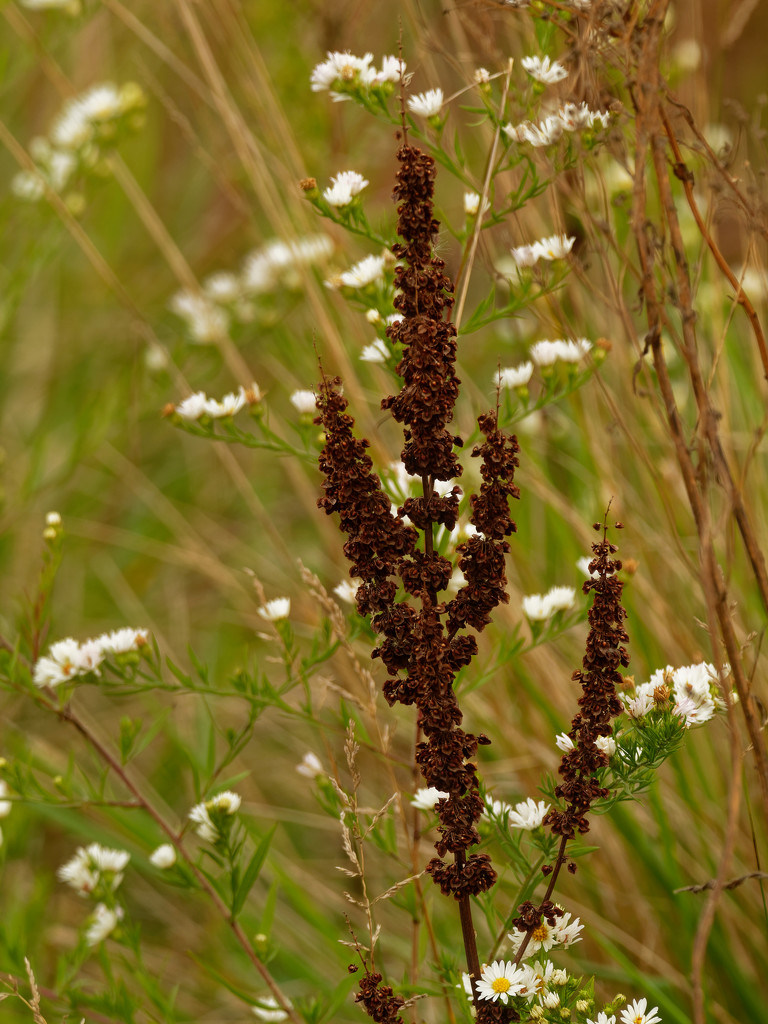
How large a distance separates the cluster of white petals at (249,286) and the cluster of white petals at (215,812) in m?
0.91

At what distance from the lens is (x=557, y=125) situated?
1173mm

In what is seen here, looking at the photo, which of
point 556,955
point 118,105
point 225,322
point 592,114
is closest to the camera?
point 592,114

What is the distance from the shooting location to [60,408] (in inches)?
127

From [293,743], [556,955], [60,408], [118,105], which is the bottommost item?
[556,955]

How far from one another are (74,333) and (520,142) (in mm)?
2599

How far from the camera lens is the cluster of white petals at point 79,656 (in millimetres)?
1260

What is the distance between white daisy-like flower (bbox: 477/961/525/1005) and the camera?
0.90 m

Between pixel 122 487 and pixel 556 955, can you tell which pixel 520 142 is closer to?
pixel 556 955

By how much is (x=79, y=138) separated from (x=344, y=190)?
1332 mm

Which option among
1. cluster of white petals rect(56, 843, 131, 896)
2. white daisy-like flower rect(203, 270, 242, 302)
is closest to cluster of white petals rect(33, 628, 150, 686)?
cluster of white petals rect(56, 843, 131, 896)

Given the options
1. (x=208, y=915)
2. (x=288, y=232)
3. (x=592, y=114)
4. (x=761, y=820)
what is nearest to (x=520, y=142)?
(x=592, y=114)

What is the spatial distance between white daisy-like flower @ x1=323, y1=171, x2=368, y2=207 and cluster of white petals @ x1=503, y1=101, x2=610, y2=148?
6.9 inches

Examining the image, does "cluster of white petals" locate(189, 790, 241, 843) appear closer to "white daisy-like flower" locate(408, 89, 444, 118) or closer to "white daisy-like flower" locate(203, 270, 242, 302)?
"white daisy-like flower" locate(408, 89, 444, 118)

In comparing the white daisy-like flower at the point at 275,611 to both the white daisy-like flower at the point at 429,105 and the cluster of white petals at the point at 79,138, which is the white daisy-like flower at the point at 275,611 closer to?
the white daisy-like flower at the point at 429,105
